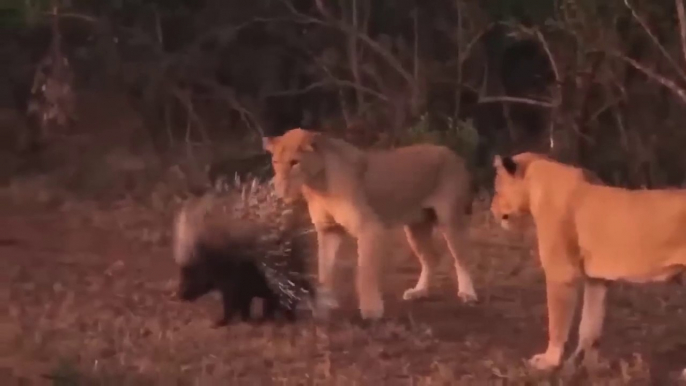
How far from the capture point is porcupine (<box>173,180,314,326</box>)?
9.85ft

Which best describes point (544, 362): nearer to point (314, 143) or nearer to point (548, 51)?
point (314, 143)

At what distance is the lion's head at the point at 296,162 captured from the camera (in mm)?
2955

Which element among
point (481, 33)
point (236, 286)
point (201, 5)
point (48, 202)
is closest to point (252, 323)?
point (236, 286)

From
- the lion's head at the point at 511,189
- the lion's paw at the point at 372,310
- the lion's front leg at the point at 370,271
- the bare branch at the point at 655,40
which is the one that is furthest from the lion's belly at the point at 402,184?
the bare branch at the point at 655,40

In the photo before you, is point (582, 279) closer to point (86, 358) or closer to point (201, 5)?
point (86, 358)

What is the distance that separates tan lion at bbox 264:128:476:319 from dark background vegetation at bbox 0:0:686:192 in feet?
6.39

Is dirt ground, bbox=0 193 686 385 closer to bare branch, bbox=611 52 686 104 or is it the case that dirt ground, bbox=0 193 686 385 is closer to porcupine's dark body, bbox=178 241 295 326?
porcupine's dark body, bbox=178 241 295 326

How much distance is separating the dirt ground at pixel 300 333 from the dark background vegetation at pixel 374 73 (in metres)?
1.63

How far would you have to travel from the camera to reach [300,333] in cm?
292

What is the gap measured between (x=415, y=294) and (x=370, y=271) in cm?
44

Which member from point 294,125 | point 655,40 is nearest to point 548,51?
point 655,40

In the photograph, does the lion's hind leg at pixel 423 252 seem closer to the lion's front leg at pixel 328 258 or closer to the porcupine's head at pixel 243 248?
the lion's front leg at pixel 328 258

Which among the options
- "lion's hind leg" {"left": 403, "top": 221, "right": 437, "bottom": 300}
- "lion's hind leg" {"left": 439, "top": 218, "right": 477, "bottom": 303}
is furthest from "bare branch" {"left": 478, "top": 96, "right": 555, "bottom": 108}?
"lion's hind leg" {"left": 439, "top": 218, "right": 477, "bottom": 303}

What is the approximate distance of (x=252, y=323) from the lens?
3.02 m
